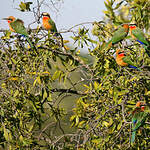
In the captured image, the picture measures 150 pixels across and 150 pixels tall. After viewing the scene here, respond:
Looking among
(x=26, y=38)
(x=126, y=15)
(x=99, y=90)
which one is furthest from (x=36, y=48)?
(x=126, y=15)

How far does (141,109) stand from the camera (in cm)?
190

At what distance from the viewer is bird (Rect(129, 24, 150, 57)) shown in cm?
233

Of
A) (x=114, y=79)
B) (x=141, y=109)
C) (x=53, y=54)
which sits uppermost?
(x=53, y=54)

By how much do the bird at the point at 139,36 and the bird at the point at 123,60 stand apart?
6.6 inches

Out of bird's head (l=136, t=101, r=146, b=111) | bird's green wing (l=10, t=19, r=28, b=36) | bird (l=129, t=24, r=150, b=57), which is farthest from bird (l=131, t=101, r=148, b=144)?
bird's green wing (l=10, t=19, r=28, b=36)

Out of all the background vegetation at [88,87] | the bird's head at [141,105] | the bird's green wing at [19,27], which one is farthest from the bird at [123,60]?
the bird's green wing at [19,27]

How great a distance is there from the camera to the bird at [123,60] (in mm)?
2232

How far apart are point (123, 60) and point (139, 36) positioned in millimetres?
301

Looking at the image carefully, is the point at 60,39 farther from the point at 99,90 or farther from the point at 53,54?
the point at 99,90

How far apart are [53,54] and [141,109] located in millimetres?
1009

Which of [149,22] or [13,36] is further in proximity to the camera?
[13,36]

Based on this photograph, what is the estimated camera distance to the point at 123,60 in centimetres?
224

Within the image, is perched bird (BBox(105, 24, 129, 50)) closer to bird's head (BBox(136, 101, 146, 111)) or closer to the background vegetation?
the background vegetation

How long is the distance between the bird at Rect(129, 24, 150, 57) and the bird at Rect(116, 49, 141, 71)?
17 centimetres
